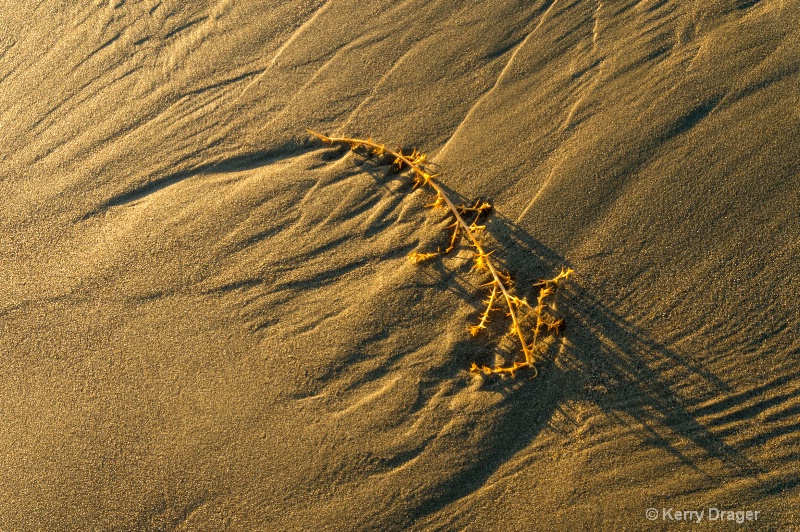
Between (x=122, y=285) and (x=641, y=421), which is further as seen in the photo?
(x=122, y=285)

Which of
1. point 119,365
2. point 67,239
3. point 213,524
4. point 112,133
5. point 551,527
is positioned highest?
point 112,133

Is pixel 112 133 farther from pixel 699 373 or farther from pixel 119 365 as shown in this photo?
pixel 699 373

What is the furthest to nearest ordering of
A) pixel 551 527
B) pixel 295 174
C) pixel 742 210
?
pixel 295 174 < pixel 742 210 < pixel 551 527

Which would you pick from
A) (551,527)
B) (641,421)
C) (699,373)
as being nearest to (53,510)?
(551,527)

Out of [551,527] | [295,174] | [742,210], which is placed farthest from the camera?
[295,174]
